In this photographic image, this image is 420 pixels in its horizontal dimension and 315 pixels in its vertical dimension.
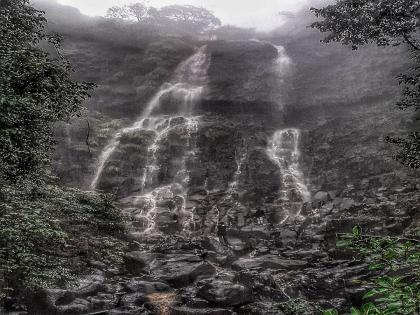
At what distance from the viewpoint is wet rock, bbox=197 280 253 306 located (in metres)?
12.4

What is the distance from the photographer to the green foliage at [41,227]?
642 cm

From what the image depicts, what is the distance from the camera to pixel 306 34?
36.2m

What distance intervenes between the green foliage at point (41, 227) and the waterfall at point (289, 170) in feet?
43.3

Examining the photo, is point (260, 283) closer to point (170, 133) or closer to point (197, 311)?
point (197, 311)

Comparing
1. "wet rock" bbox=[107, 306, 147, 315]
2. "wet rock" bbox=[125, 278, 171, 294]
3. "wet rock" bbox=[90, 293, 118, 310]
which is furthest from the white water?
"wet rock" bbox=[107, 306, 147, 315]

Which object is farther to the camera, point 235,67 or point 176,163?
point 235,67

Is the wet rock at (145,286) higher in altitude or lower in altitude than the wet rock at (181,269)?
lower

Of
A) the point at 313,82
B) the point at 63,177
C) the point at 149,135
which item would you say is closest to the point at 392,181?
the point at 313,82

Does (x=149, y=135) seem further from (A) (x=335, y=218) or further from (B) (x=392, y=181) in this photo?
(B) (x=392, y=181)

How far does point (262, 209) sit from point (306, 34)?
21.7m

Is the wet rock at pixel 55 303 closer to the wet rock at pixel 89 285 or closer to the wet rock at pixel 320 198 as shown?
the wet rock at pixel 89 285

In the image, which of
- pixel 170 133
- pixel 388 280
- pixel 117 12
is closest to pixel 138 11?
pixel 117 12

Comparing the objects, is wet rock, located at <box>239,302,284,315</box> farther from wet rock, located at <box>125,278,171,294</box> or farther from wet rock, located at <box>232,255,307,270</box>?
wet rock, located at <box>232,255,307,270</box>

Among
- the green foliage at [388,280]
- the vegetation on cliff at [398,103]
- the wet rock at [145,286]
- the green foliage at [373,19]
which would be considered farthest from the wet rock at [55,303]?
the green foliage at [373,19]
